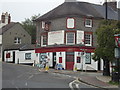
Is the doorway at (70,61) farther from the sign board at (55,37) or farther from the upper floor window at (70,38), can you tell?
the sign board at (55,37)

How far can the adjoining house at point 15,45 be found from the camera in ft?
172

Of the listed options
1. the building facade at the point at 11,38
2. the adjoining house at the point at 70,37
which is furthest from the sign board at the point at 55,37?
the building facade at the point at 11,38

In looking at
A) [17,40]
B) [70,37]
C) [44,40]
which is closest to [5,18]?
[17,40]

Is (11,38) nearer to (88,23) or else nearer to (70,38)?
(70,38)

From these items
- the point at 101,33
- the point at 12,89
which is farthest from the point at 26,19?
the point at 12,89

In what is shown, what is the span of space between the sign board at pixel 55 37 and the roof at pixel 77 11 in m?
2.65

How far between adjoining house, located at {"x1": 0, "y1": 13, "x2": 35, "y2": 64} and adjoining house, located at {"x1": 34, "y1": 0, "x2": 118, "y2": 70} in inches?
182

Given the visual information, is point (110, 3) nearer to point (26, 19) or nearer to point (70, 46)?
point (70, 46)

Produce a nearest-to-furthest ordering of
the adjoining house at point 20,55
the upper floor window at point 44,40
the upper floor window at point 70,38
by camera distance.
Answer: the upper floor window at point 70,38, the upper floor window at point 44,40, the adjoining house at point 20,55

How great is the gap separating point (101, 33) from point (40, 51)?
74.5 feet

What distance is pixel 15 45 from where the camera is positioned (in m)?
58.4

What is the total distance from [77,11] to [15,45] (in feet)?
60.5

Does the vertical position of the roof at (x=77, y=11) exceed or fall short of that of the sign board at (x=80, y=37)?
it exceeds it

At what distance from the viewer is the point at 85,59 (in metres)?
44.6
